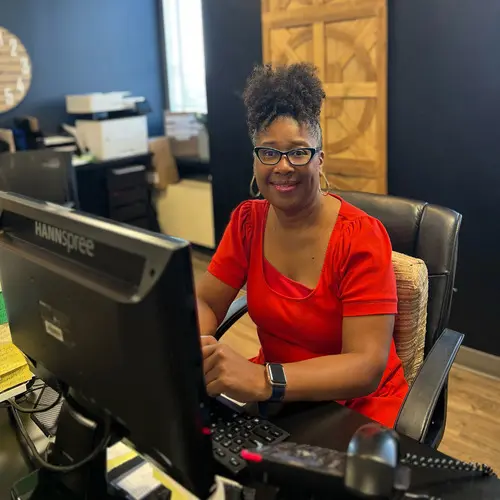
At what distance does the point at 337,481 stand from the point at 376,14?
2.44 m

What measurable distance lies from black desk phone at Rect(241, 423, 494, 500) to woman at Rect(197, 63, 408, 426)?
34cm

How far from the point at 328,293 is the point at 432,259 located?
39 cm

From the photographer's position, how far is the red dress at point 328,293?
122 centimetres

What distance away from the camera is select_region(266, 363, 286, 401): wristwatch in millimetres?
1059

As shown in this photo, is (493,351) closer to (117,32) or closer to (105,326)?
(105,326)

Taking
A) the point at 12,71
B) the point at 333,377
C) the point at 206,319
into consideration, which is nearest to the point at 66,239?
the point at 333,377

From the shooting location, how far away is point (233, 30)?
3.53m

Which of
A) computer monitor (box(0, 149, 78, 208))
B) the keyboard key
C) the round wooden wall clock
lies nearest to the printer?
the round wooden wall clock

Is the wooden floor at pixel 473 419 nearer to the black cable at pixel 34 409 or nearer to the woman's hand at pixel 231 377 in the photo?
the woman's hand at pixel 231 377

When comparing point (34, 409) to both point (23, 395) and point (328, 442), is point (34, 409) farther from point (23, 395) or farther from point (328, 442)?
point (328, 442)

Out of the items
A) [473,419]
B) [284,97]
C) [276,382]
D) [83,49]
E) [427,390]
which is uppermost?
[83,49]

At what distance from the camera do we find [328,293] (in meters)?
1.28

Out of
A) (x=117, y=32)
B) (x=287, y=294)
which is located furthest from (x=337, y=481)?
(x=117, y=32)

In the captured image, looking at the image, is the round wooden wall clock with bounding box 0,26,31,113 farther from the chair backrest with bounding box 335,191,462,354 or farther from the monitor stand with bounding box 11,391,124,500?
the monitor stand with bounding box 11,391,124,500
